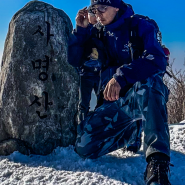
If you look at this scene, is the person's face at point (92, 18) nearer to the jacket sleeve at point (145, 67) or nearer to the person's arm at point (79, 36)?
the person's arm at point (79, 36)

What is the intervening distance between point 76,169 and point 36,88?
3.64 feet

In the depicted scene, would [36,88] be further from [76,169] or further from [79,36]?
[76,169]

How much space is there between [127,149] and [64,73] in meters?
1.13

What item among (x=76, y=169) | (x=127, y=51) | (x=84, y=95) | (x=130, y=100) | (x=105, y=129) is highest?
(x=127, y=51)

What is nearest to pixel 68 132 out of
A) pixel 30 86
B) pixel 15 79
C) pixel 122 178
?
pixel 30 86

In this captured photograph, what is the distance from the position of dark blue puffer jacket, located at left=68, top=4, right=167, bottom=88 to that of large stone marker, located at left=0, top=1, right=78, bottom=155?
1.98 feet

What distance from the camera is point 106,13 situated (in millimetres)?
2111

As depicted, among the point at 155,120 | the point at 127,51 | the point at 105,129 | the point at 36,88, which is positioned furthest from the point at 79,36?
the point at 155,120

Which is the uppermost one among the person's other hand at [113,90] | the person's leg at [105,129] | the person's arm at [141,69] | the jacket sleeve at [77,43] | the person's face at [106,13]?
the person's face at [106,13]

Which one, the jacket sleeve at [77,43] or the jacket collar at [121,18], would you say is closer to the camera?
the jacket collar at [121,18]

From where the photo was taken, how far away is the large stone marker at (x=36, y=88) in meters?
2.66

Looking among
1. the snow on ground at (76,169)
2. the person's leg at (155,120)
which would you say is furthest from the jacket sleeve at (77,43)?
the snow on ground at (76,169)

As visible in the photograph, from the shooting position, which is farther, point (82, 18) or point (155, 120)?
point (82, 18)

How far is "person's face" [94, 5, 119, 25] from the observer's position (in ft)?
6.85
